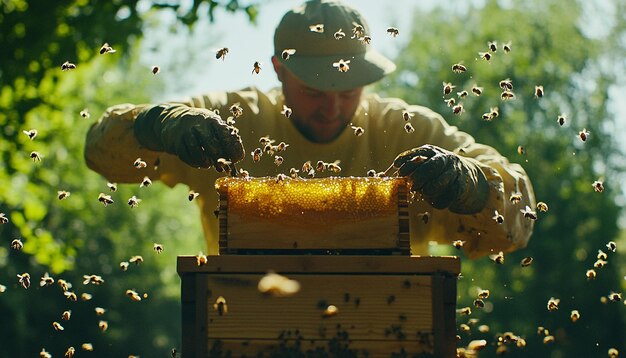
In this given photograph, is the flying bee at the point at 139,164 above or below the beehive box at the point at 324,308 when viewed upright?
above

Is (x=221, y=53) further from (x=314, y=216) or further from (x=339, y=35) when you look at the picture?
(x=314, y=216)

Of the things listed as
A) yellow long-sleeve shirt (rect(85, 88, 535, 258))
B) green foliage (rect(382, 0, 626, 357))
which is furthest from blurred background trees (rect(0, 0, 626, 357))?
yellow long-sleeve shirt (rect(85, 88, 535, 258))

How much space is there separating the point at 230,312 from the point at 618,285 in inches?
1193

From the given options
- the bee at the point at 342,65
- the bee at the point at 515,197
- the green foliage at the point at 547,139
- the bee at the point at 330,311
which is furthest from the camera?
the green foliage at the point at 547,139

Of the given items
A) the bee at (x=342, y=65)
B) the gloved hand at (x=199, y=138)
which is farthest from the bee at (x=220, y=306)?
the bee at (x=342, y=65)

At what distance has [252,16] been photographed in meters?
8.56

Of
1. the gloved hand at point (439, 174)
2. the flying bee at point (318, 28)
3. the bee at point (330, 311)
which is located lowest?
the bee at point (330, 311)

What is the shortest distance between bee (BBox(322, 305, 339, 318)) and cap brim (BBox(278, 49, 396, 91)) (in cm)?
188

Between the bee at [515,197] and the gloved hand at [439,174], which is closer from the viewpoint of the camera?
the gloved hand at [439,174]

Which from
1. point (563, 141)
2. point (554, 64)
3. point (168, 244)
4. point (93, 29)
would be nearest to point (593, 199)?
point (563, 141)

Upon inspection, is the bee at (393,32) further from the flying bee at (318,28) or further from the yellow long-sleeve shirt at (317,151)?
the yellow long-sleeve shirt at (317,151)

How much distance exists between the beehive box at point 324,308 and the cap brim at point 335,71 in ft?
5.86

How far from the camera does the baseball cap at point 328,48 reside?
5422mm

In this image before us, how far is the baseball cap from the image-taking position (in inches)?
213
